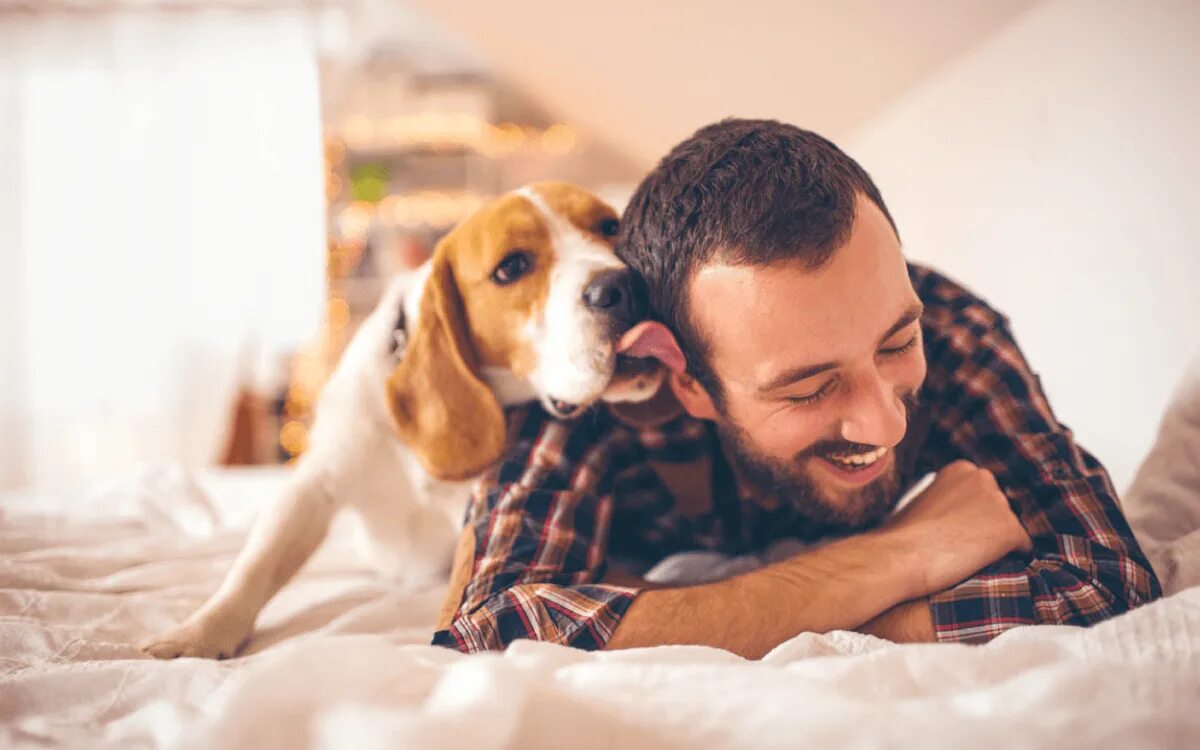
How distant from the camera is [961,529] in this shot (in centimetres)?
85

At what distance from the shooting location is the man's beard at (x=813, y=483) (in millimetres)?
922

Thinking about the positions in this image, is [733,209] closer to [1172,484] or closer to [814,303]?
[814,303]

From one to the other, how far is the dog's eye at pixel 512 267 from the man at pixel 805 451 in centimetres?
12

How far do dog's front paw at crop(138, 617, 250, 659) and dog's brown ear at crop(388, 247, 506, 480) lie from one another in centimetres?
29

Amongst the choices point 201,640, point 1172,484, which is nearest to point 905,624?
point 1172,484

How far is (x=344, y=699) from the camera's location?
500 mm

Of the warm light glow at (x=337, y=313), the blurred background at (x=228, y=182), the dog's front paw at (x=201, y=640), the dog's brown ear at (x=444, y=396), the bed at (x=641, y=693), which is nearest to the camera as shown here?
the bed at (x=641, y=693)

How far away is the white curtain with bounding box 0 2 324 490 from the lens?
14.5ft

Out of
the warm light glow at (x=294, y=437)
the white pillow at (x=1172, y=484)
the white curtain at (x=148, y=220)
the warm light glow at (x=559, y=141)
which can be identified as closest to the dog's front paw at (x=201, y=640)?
the white pillow at (x=1172, y=484)

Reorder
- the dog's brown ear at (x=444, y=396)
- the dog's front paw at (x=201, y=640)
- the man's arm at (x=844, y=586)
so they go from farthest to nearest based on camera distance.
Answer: the dog's brown ear at (x=444, y=396) → the dog's front paw at (x=201, y=640) → the man's arm at (x=844, y=586)

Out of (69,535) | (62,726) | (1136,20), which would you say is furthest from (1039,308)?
(69,535)

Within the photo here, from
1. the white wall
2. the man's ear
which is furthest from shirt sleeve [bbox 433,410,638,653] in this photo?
the white wall

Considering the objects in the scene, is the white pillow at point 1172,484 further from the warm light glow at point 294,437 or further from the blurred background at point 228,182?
the warm light glow at point 294,437

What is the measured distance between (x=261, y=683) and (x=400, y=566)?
78 centimetres
